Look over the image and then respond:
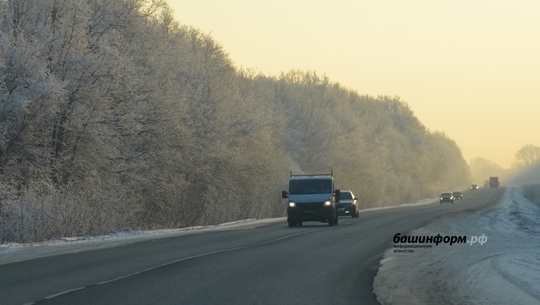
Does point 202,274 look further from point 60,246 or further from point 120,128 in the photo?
point 120,128

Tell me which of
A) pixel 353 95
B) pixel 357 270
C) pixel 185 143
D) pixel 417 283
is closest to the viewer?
pixel 417 283

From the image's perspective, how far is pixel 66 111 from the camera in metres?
36.5

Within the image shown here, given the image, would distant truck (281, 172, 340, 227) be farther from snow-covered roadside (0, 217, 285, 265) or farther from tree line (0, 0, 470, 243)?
snow-covered roadside (0, 217, 285, 265)

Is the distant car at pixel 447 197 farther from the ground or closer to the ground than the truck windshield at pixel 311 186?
closer to the ground

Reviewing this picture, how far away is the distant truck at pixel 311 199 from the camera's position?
38219 millimetres

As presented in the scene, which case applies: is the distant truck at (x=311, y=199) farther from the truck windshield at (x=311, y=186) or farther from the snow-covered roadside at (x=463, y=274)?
the snow-covered roadside at (x=463, y=274)

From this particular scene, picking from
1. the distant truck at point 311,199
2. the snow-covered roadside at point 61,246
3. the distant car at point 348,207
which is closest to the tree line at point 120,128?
the snow-covered roadside at point 61,246

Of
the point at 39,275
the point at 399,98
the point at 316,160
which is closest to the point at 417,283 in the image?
the point at 39,275

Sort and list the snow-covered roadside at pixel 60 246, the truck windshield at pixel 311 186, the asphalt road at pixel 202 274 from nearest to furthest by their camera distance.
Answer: the asphalt road at pixel 202 274 < the snow-covered roadside at pixel 60 246 < the truck windshield at pixel 311 186

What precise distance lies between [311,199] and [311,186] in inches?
29.1

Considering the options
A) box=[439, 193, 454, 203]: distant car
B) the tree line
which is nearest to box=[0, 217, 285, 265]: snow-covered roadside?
the tree line

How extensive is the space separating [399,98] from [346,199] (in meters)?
98.0

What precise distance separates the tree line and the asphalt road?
23.9ft

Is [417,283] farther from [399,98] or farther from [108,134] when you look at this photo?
[399,98]
